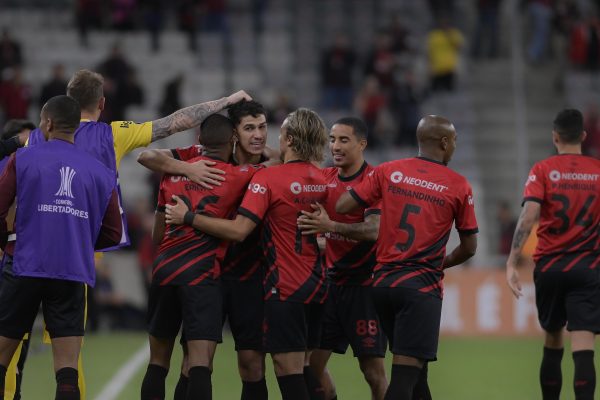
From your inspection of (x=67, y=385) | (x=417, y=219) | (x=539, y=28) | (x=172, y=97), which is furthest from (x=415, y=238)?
(x=539, y=28)

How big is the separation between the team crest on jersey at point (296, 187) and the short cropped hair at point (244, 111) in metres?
0.71

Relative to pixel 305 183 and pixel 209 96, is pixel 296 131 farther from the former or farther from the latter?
pixel 209 96

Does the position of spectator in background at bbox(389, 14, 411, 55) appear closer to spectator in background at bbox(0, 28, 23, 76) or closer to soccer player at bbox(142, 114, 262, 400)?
spectator in background at bbox(0, 28, 23, 76)

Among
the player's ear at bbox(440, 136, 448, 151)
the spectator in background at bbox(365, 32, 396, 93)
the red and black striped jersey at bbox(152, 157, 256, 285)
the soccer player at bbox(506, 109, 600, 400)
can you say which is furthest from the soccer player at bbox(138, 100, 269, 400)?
the spectator in background at bbox(365, 32, 396, 93)

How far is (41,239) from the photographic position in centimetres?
878

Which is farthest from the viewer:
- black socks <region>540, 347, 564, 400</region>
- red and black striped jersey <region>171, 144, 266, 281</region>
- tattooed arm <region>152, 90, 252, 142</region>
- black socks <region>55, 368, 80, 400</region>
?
black socks <region>540, 347, 564, 400</region>

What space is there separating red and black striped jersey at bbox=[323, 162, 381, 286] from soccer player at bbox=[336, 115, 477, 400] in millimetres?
543

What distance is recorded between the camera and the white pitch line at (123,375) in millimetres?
13086

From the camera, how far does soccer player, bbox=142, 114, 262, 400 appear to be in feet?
30.1

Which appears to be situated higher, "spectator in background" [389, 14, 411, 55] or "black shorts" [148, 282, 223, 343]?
"spectator in background" [389, 14, 411, 55]

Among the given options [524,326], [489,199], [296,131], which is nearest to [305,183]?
[296,131]

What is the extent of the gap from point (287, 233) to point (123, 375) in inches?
243

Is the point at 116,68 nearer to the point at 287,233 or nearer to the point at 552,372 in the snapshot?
the point at 552,372

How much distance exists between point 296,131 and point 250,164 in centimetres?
55
